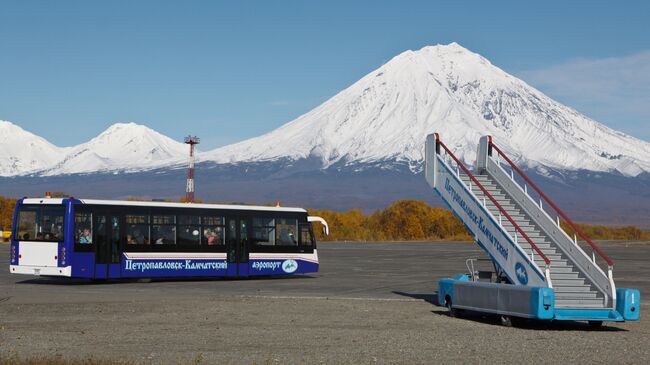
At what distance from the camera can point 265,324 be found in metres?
19.5

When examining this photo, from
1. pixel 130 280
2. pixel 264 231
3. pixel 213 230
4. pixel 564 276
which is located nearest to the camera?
pixel 564 276

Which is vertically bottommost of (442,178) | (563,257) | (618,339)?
(618,339)

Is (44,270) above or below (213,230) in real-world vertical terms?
below

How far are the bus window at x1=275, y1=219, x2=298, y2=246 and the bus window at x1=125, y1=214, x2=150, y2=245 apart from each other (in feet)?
15.8

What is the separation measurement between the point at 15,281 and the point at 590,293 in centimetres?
1839

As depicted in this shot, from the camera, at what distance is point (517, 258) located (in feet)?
67.6

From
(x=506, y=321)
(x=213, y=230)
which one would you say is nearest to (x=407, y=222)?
(x=213, y=230)

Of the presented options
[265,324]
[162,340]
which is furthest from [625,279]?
[162,340]

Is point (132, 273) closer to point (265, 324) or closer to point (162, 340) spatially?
point (265, 324)

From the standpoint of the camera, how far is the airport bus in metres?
30.1

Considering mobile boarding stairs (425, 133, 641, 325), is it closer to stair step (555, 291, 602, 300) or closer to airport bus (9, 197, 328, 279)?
stair step (555, 291, 602, 300)

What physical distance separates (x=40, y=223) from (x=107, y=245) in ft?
6.61

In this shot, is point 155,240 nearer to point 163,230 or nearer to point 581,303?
point 163,230

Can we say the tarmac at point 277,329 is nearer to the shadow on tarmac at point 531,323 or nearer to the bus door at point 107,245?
the shadow on tarmac at point 531,323
